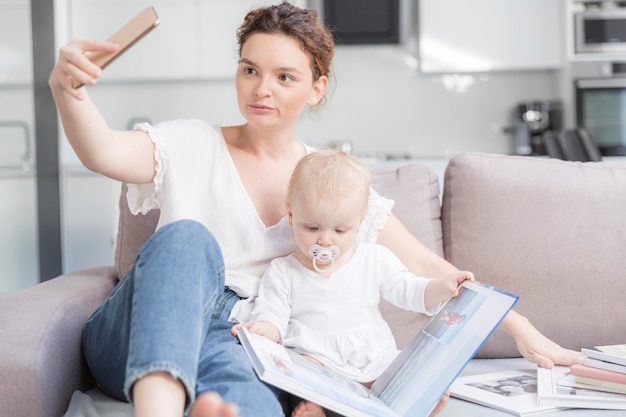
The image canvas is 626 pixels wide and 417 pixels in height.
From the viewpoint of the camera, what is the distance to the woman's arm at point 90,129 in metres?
1.17

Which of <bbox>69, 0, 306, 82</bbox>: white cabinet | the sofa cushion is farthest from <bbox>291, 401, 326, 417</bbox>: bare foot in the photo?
<bbox>69, 0, 306, 82</bbox>: white cabinet

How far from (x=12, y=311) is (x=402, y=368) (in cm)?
72

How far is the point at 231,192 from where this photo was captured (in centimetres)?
167

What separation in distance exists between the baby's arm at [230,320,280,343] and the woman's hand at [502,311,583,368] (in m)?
0.48

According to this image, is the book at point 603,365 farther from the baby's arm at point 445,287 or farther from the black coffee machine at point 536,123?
the black coffee machine at point 536,123

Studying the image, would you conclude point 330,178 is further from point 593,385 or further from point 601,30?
point 601,30

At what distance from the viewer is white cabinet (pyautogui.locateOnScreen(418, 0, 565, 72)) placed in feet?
15.0

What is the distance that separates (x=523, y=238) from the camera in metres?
1.85

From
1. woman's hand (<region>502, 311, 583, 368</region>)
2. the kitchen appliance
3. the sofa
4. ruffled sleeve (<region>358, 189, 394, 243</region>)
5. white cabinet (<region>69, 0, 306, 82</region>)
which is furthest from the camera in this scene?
white cabinet (<region>69, 0, 306, 82</region>)

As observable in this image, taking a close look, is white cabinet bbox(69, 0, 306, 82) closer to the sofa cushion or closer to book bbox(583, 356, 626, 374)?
the sofa cushion

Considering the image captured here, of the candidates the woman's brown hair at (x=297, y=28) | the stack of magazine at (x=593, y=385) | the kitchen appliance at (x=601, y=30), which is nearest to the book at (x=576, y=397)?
the stack of magazine at (x=593, y=385)

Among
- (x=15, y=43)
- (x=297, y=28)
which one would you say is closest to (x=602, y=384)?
(x=297, y=28)

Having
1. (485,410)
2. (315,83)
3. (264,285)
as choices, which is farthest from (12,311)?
(485,410)

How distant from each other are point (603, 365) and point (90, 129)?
98 centimetres
